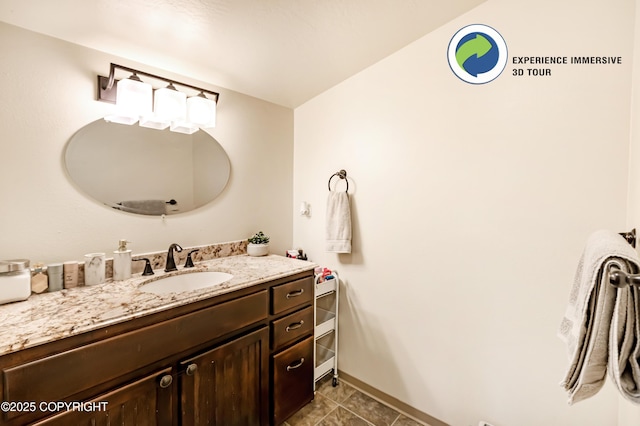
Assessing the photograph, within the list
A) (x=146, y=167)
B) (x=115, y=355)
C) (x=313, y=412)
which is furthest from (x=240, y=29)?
(x=313, y=412)

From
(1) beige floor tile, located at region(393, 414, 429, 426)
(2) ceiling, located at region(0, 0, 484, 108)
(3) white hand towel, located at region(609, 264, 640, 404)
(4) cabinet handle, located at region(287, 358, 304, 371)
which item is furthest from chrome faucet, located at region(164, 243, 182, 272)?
(3) white hand towel, located at region(609, 264, 640, 404)

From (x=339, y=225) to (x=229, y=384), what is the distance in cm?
110

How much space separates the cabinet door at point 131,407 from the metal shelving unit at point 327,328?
946 mm

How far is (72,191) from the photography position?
4.29 feet

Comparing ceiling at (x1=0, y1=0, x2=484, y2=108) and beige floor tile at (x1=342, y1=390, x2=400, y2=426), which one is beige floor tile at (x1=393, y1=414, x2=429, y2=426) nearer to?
beige floor tile at (x1=342, y1=390, x2=400, y2=426)

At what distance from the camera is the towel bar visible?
0.46m

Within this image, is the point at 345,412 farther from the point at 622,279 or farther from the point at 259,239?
the point at 622,279

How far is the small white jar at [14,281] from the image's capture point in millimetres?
1024

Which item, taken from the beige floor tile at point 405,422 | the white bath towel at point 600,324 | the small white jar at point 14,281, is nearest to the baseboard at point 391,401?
the beige floor tile at point 405,422

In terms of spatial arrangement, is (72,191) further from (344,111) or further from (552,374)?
(552,374)

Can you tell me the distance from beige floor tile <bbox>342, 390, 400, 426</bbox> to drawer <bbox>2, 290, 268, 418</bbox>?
3.34 feet

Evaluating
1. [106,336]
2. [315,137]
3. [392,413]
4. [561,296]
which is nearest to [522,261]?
[561,296]

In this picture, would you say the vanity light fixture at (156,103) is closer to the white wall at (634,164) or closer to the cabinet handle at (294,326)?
the cabinet handle at (294,326)

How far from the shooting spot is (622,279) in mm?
475
